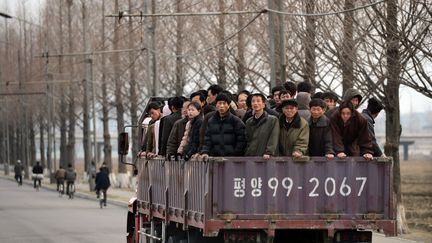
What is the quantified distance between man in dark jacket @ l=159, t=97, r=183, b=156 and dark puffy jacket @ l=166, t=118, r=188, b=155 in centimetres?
75

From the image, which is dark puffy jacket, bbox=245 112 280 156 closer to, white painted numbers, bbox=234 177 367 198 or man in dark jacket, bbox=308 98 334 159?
white painted numbers, bbox=234 177 367 198

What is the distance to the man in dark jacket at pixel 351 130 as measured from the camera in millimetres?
15883

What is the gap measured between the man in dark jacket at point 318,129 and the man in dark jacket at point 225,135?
818mm

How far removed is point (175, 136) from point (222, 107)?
2441 mm

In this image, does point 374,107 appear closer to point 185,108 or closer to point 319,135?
point 319,135

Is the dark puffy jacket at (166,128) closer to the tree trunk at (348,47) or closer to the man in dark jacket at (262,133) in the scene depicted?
the man in dark jacket at (262,133)

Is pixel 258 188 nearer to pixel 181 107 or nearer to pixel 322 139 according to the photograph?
pixel 322 139

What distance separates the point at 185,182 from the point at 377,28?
13058 mm

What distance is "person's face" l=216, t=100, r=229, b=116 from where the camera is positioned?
1599 centimetres

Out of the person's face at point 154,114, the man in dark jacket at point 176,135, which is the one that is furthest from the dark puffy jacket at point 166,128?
the person's face at point 154,114

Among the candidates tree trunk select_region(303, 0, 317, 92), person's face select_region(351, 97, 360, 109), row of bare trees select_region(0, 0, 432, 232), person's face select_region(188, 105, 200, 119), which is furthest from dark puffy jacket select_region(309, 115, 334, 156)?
tree trunk select_region(303, 0, 317, 92)

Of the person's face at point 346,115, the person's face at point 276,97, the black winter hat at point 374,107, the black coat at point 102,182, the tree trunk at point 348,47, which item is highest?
the tree trunk at point 348,47

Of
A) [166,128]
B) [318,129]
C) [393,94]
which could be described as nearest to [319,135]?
[318,129]

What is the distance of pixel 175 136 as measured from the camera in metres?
18.3
